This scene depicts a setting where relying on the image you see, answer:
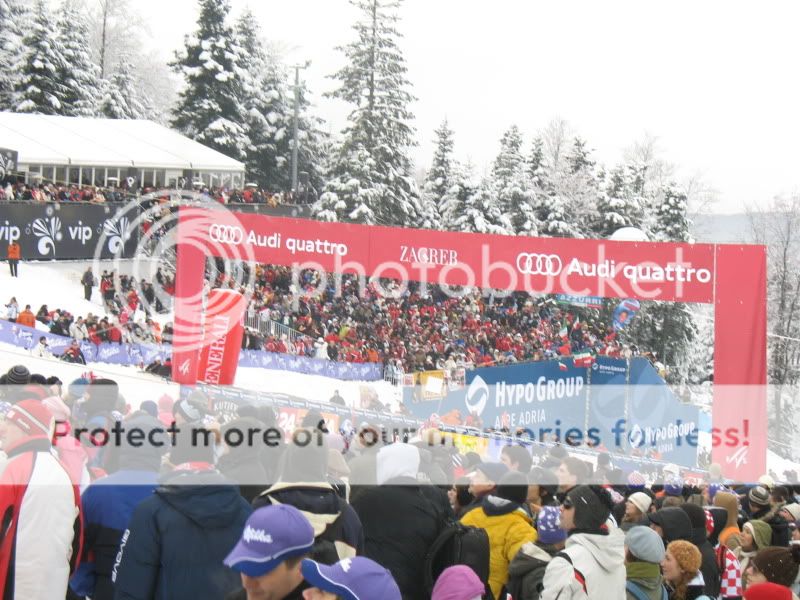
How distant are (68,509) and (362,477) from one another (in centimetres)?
140

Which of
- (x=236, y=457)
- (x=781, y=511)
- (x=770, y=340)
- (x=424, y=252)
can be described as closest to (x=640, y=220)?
(x=770, y=340)

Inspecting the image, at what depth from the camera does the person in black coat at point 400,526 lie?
4.36m

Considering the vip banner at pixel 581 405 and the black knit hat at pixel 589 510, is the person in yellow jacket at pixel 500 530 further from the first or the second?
the vip banner at pixel 581 405

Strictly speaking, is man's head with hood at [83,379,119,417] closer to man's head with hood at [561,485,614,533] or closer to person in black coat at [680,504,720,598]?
man's head with hood at [561,485,614,533]

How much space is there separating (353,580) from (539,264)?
11.9 m

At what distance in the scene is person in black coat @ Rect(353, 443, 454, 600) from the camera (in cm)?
436

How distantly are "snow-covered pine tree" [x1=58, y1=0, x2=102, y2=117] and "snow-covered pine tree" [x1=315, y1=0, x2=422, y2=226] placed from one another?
41.6 feet

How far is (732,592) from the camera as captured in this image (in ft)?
18.4

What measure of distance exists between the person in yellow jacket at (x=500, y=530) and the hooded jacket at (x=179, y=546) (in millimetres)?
1597

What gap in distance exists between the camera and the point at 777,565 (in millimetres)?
3846

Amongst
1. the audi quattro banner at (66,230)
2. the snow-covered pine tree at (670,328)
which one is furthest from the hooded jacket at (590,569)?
the snow-covered pine tree at (670,328)

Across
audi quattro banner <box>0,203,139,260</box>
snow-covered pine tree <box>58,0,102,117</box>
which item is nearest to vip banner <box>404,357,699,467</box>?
audi quattro banner <box>0,203,139,260</box>

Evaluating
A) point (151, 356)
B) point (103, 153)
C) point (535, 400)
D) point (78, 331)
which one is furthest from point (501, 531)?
point (103, 153)

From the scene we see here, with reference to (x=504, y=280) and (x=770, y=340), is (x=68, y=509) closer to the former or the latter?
(x=504, y=280)
